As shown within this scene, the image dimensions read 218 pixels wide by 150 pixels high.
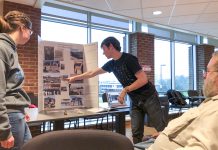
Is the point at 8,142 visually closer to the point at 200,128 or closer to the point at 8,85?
the point at 8,85

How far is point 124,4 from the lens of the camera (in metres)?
5.25

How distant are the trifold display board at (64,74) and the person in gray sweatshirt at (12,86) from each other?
59.5 inches

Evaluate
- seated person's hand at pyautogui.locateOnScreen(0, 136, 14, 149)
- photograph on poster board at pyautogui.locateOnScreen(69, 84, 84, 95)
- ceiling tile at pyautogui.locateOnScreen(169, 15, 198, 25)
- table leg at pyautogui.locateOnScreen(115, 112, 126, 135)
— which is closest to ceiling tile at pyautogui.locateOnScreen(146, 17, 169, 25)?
ceiling tile at pyautogui.locateOnScreen(169, 15, 198, 25)

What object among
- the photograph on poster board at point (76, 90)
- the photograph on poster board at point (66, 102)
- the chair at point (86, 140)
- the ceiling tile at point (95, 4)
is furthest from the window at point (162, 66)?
the chair at point (86, 140)

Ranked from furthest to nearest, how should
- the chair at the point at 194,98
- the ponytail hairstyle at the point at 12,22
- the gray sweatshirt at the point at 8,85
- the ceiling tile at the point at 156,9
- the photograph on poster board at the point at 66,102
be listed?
1. the chair at the point at 194,98
2. the ceiling tile at the point at 156,9
3. the photograph on poster board at the point at 66,102
4. the ponytail hairstyle at the point at 12,22
5. the gray sweatshirt at the point at 8,85

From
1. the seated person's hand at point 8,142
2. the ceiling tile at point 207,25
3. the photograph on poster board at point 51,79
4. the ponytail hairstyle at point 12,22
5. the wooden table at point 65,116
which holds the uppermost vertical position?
the ceiling tile at point 207,25

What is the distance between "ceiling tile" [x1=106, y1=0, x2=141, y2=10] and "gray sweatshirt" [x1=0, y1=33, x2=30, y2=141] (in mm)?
3518

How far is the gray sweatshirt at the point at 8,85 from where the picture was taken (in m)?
1.59

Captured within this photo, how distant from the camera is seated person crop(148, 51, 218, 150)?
1161 millimetres

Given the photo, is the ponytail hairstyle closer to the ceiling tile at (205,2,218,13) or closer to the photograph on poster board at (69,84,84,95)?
the photograph on poster board at (69,84,84,95)

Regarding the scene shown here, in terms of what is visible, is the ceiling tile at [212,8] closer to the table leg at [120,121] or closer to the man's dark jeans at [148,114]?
the table leg at [120,121]

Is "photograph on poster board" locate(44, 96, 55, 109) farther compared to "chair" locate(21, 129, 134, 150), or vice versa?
"photograph on poster board" locate(44, 96, 55, 109)

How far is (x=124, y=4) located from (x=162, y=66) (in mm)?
3712

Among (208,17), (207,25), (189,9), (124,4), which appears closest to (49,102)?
(124,4)
